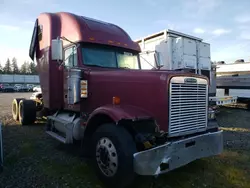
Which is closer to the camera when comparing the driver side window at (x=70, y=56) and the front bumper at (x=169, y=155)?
the front bumper at (x=169, y=155)

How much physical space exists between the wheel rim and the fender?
16.4 inches

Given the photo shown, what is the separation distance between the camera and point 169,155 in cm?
334

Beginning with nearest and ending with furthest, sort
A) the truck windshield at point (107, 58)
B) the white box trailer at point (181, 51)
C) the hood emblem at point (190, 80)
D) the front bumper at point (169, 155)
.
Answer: the front bumper at point (169, 155)
the hood emblem at point (190, 80)
the truck windshield at point (107, 58)
the white box trailer at point (181, 51)

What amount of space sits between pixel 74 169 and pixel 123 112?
173 centimetres

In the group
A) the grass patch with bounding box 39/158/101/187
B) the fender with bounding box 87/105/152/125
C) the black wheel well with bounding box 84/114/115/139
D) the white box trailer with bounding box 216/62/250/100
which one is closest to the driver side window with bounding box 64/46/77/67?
the black wheel well with bounding box 84/114/115/139

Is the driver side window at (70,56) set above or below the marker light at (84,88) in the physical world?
above

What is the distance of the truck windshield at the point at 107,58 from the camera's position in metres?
5.28

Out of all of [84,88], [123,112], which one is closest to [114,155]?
[123,112]

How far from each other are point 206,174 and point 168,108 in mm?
1685

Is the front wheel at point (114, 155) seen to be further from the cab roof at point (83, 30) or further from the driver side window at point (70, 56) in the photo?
the cab roof at point (83, 30)

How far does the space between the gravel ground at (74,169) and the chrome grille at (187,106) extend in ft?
2.95

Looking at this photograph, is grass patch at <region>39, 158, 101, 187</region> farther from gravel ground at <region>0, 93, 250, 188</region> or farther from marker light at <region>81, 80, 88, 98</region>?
marker light at <region>81, 80, 88, 98</region>

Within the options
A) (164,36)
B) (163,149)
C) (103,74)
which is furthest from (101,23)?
(164,36)

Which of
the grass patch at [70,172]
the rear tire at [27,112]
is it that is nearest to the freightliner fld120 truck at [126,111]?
the grass patch at [70,172]
